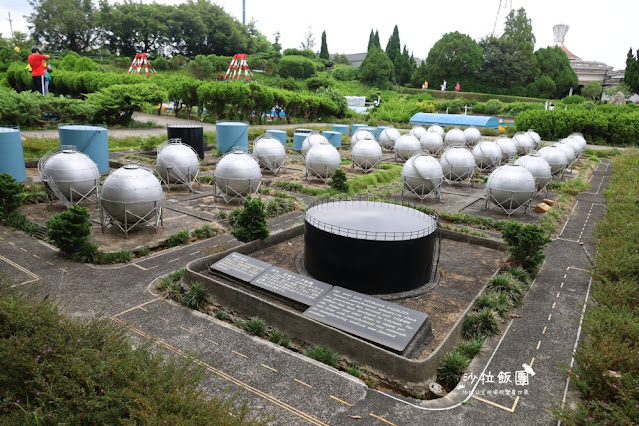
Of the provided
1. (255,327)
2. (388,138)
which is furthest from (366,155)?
(255,327)

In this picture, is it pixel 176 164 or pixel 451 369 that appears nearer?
pixel 451 369

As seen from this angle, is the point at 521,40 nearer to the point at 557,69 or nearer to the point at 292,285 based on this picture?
the point at 557,69

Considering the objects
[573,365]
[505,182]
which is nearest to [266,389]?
[573,365]

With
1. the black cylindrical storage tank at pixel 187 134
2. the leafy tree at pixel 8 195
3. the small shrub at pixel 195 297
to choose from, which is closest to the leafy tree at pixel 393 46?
Answer: the black cylindrical storage tank at pixel 187 134

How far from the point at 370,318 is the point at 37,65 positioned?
5504 centimetres

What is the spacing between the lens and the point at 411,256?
609 inches

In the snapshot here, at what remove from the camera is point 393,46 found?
131 metres

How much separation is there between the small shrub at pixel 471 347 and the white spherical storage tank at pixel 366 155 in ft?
91.7

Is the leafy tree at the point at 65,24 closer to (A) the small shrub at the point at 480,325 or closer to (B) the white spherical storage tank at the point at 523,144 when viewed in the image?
(B) the white spherical storage tank at the point at 523,144

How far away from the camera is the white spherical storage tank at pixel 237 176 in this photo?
1028 inches

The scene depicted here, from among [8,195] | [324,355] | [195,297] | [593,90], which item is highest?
[593,90]

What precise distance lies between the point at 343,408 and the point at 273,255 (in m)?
9.57

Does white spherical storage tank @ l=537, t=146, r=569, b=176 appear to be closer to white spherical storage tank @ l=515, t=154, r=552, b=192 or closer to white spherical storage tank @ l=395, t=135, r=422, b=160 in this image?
white spherical storage tank @ l=515, t=154, r=552, b=192

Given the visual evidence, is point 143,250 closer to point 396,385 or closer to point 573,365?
point 396,385
